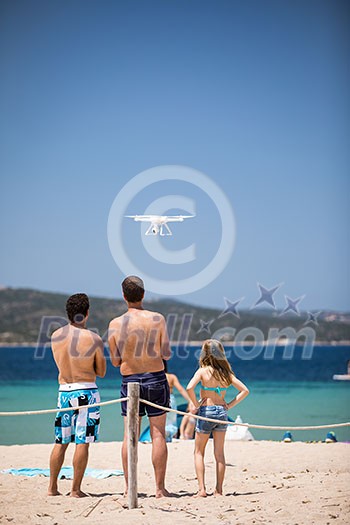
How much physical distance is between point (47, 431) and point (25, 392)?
1989cm

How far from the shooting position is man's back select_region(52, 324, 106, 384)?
640 centimetres

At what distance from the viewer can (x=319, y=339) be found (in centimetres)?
12012

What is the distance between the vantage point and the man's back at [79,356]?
6.40m

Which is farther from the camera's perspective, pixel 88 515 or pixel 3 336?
pixel 3 336

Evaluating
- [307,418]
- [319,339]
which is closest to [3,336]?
[319,339]

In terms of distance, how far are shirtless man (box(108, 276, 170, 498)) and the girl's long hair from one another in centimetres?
45

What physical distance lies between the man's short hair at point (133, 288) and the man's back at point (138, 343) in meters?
0.15

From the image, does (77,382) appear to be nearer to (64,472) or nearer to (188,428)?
(64,472)

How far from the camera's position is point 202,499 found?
6613 mm

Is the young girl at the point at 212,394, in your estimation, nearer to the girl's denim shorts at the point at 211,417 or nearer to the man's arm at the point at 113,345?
the girl's denim shorts at the point at 211,417

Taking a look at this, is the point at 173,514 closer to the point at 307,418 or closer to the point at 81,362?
the point at 81,362

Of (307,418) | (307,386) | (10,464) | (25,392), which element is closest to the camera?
(10,464)

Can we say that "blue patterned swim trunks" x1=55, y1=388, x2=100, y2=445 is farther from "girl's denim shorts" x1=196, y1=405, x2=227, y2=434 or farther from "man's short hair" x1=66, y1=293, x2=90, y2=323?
"girl's denim shorts" x1=196, y1=405, x2=227, y2=434

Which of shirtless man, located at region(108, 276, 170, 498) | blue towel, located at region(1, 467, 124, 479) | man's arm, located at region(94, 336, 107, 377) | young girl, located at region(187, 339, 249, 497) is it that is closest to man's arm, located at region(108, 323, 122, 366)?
shirtless man, located at region(108, 276, 170, 498)
